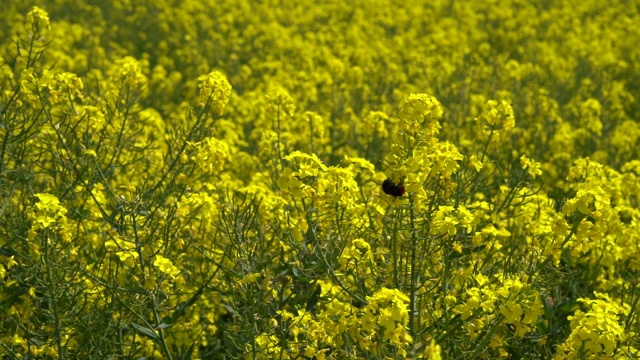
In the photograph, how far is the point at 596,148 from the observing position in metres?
6.86

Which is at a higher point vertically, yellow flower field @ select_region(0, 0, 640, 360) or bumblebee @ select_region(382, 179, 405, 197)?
bumblebee @ select_region(382, 179, 405, 197)

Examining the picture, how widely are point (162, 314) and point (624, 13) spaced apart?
40.0 feet

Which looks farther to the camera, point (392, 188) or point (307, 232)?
point (307, 232)

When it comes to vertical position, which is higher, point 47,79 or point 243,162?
point 47,79

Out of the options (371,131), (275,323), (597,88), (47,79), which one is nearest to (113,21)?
(597,88)

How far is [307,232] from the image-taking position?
157 inches

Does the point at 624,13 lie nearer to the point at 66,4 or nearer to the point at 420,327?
the point at 66,4

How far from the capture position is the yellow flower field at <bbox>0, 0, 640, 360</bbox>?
3043 mm

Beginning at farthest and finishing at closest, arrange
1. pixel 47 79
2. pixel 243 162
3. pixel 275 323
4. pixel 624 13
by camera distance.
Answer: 1. pixel 624 13
2. pixel 243 162
3. pixel 47 79
4. pixel 275 323

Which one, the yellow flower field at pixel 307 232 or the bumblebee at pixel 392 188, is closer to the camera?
the bumblebee at pixel 392 188

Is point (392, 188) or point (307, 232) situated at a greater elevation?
point (392, 188)

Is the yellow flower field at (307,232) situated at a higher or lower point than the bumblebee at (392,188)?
lower

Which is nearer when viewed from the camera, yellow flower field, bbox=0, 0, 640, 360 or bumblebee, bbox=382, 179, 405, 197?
bumblebee, bbox=382, 179, 405, 197

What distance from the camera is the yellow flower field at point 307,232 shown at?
304 cm
